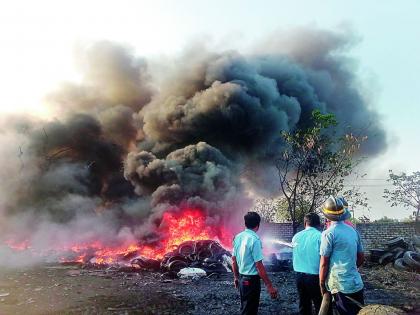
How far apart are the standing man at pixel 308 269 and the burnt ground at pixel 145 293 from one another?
3.07m

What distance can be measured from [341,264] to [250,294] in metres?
1.25

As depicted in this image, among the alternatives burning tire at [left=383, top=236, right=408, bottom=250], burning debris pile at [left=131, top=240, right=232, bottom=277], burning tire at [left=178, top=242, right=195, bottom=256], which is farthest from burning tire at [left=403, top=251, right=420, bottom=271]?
burning tire at [left=178, top=242, right=195, bottom=256]

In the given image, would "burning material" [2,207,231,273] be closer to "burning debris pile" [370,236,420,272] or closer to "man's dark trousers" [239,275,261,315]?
"burning debris pile" [370,236,420,272]

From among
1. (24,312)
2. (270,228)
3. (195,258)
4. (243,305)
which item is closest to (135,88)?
(270,228)

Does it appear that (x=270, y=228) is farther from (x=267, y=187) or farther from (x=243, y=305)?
(x=243, y=305)

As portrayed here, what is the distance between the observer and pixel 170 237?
20.0m

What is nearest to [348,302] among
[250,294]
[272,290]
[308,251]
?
[272,290]

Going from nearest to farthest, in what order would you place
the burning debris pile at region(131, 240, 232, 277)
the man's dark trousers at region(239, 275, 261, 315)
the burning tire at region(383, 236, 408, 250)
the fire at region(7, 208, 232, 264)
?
the man's dark trousers at region(239, 275, 261, 315) < the burning debris pile at region(131, 240, 232, 277) < the burning tire at region(383, 236, 408, 250) < the fire at region(7, 208, 232, 264)

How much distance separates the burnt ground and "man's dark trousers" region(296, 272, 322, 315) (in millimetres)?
3053

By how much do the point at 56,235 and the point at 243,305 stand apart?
20.6 meters

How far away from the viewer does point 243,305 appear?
4938 millimetres

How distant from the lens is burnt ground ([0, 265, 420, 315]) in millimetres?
8508

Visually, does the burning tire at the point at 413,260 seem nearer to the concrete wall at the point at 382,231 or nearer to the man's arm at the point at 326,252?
the concrete wall at the point at 382,231

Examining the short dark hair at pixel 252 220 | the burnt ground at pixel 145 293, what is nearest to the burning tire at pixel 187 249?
the burnt ground at pixel 145 293
